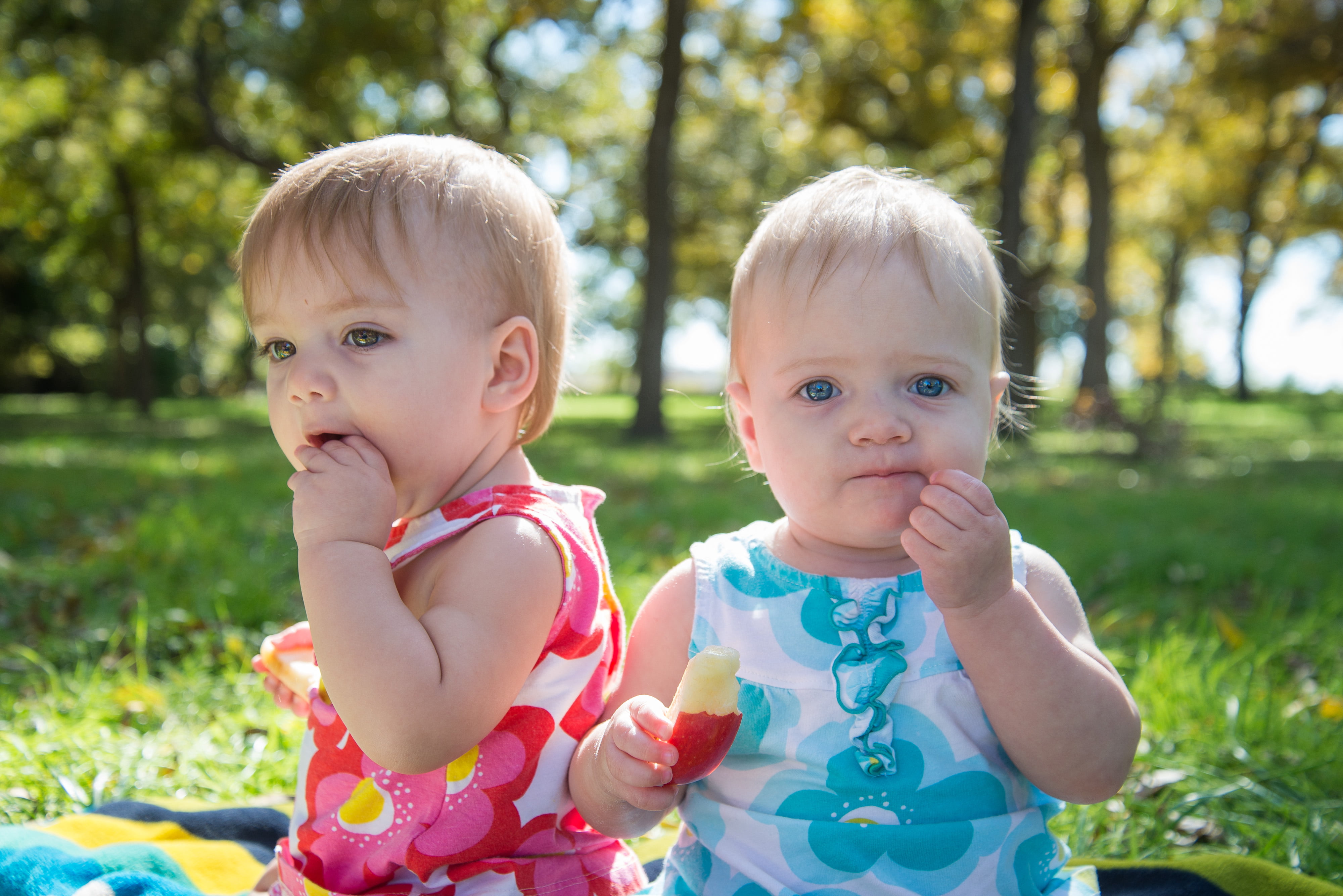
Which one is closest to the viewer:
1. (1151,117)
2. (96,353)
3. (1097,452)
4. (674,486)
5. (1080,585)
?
(1080,585)

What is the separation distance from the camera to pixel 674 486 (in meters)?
7.07

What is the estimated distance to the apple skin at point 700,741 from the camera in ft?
3.98

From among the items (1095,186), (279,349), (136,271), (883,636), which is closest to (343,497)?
(279,349)

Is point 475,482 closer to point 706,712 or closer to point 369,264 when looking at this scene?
point 369,264

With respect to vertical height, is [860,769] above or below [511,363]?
below

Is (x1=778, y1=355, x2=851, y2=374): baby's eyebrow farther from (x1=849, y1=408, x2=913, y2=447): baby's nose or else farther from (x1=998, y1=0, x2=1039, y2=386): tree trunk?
(x1=998, y1=0, x2=1039, y2=386): tree trunk

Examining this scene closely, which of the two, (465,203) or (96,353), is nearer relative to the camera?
(465,203)

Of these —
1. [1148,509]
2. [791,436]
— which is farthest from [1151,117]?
[791,436]

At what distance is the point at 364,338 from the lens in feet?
4.71

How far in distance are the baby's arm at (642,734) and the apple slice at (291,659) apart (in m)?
0.60

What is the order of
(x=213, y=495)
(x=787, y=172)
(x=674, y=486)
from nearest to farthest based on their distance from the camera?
(x=213, y=495)
(x=674, y=486)
(x=787, y=172)

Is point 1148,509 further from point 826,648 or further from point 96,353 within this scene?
point 96,353

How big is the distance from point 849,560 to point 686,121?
19607 millimetres

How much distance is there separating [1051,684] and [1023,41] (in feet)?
38.1
